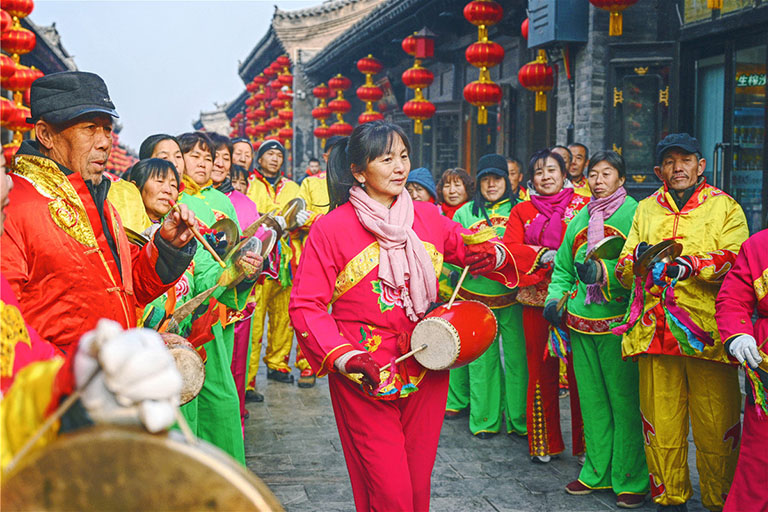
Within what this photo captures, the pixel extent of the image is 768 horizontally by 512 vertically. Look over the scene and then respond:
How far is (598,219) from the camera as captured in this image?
4.61 meters

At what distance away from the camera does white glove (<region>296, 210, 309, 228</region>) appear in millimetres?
7340

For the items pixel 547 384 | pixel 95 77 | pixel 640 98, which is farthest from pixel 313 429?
pixel 640 98

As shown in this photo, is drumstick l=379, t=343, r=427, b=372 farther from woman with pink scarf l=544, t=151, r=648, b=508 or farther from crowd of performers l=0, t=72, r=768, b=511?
woman with pink scarf l=544, t=151, r=648, b=508

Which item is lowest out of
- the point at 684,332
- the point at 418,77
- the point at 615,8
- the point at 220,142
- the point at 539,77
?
the point at 684,332

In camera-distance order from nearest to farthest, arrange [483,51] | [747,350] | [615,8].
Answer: [747,350], [615,8], [483,51]

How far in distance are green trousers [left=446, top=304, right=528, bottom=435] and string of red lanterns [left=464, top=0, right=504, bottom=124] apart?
4777 millimetres

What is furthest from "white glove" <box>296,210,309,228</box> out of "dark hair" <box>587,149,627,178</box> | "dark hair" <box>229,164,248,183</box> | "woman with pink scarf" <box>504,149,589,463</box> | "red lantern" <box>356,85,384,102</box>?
"red lantern" <box>356,85,384,102</box>

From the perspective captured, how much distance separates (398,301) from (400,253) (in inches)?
7.2

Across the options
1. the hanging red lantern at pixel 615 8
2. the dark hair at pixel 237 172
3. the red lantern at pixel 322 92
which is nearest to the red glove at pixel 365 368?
the dark hair at pixel 237 172

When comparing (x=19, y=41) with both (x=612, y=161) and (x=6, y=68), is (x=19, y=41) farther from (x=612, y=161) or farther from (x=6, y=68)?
(x=612, y=161)

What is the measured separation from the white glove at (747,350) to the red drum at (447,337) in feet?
3.50

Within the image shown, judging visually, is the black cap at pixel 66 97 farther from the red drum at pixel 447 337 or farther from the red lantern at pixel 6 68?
the red lantern at pixel 6 68

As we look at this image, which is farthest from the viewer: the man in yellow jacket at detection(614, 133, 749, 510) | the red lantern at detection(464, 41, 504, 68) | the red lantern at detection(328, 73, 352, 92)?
the red lantern at detection(328, 73, 352, 92)

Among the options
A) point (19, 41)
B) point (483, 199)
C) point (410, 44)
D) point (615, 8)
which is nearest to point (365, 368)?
point (483, 199)
